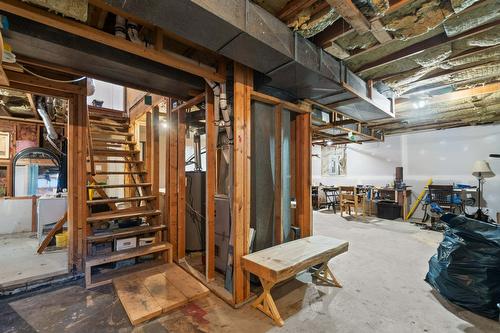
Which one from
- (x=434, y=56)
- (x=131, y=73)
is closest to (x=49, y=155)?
(x=131, y=73)

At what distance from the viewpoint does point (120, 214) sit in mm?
3033

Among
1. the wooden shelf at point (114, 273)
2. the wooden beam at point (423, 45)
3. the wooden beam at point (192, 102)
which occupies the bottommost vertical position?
the wooden shelf at point (114, 273)

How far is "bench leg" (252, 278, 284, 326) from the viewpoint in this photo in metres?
1.88

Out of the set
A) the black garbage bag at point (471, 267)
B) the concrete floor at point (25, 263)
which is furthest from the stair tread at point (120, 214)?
the black garbage bag at point (471, 267)

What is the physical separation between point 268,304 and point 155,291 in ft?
3.78

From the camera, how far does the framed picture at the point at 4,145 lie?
4.51 meters

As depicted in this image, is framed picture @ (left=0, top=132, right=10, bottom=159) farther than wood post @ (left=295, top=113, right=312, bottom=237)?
Yes

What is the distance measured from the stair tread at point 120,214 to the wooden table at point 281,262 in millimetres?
1807

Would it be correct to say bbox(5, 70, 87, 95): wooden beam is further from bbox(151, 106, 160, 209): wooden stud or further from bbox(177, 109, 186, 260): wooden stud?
bbox(177, 109, 186, 260): wooden stud

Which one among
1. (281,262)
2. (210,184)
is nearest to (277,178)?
(210,184)

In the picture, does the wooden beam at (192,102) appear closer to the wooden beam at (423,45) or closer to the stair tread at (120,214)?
the stair tread at (120,214)

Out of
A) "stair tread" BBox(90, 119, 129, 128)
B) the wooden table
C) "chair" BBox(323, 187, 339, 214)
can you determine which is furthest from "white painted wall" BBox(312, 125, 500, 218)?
"stair tread" BBox(90, 119, 129, 128)

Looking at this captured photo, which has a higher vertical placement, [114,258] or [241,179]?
[241,179]

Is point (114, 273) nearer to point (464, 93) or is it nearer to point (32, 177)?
point (32, 177)
